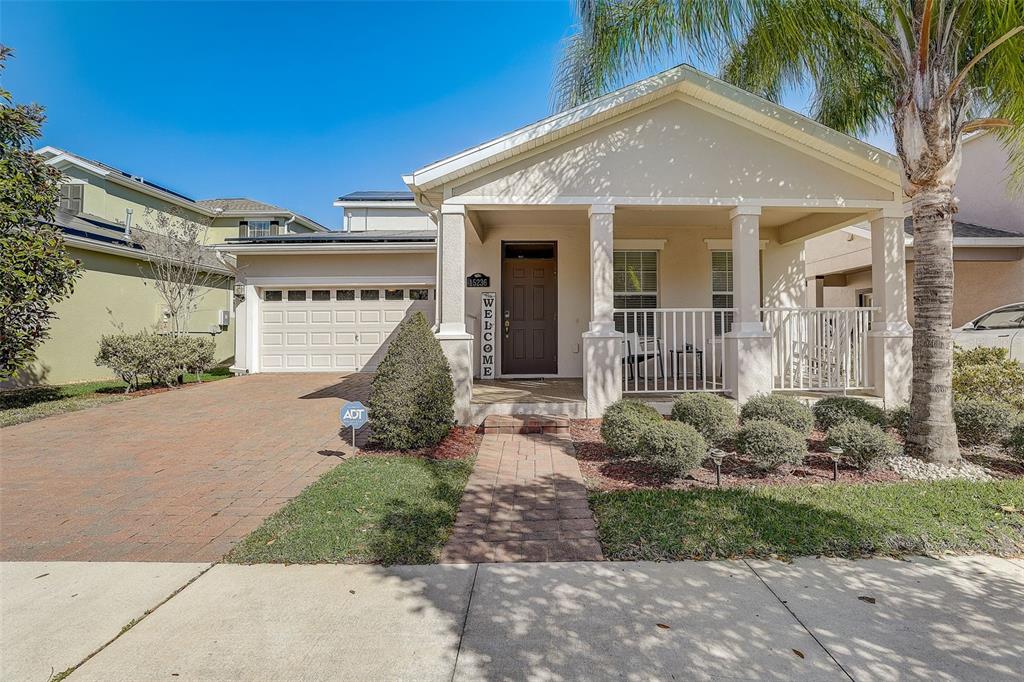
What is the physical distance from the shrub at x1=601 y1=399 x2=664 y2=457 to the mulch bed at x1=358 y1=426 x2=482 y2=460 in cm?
159

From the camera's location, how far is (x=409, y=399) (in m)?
5.32

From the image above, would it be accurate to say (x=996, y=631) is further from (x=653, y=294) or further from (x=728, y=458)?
(x=653, y=294)

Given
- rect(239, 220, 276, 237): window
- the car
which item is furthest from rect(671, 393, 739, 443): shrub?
rect(239, 220, 276, 237): window

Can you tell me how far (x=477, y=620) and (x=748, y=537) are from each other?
77.4 inches

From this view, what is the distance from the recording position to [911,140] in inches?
191

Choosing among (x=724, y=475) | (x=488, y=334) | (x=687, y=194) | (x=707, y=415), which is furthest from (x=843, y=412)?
(x=488, y=334)

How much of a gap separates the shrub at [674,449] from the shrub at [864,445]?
1356mm

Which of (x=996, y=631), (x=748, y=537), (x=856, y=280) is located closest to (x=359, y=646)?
(x=748, y=537)

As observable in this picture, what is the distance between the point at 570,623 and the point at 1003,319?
38.2 ft

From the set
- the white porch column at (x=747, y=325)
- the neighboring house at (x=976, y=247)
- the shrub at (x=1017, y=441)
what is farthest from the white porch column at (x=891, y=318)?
the neighboring house at (x=976, y=247)

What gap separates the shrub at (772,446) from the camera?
426 centimetres

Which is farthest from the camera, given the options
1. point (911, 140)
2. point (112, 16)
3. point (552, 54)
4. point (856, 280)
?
point (856, 280)

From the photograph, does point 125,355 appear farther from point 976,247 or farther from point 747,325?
point 976,247

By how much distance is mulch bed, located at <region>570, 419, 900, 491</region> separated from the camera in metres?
4.28
